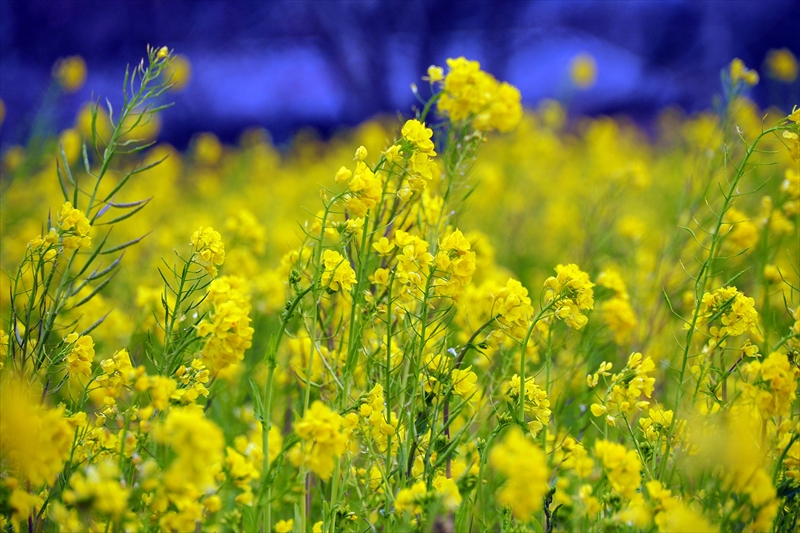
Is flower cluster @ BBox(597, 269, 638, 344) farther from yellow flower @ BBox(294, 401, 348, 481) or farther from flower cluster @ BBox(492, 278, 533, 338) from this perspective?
yellow flower @ BBox(294, 401, 348, 481)

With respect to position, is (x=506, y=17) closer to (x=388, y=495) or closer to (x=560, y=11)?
(x=560, y=11)

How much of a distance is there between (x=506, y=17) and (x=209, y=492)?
10.0 meters

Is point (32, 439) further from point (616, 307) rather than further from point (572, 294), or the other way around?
point (616, 307)

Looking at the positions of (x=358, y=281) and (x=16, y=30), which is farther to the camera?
(x=16, y=30)

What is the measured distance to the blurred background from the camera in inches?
341

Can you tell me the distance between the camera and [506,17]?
10125 millimetres

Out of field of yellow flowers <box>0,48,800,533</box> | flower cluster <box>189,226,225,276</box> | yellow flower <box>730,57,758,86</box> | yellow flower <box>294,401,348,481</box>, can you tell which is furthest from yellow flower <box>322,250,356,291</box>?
yellow flower <box>730,57,758,86</box>

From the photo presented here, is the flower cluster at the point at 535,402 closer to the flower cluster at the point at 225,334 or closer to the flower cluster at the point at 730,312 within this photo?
the flower cluster at the point at 730,312

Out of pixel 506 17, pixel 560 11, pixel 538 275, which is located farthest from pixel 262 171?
pixel 560 11

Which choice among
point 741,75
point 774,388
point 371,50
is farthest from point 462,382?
point 371,50

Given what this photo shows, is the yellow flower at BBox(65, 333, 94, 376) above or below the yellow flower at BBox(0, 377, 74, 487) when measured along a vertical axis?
above

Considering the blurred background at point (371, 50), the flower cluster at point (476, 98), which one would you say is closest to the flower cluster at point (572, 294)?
the flower cluster at point (476, 98)

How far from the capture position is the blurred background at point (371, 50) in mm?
8664

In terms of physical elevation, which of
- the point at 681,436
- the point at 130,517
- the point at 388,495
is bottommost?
the point at 130,517
